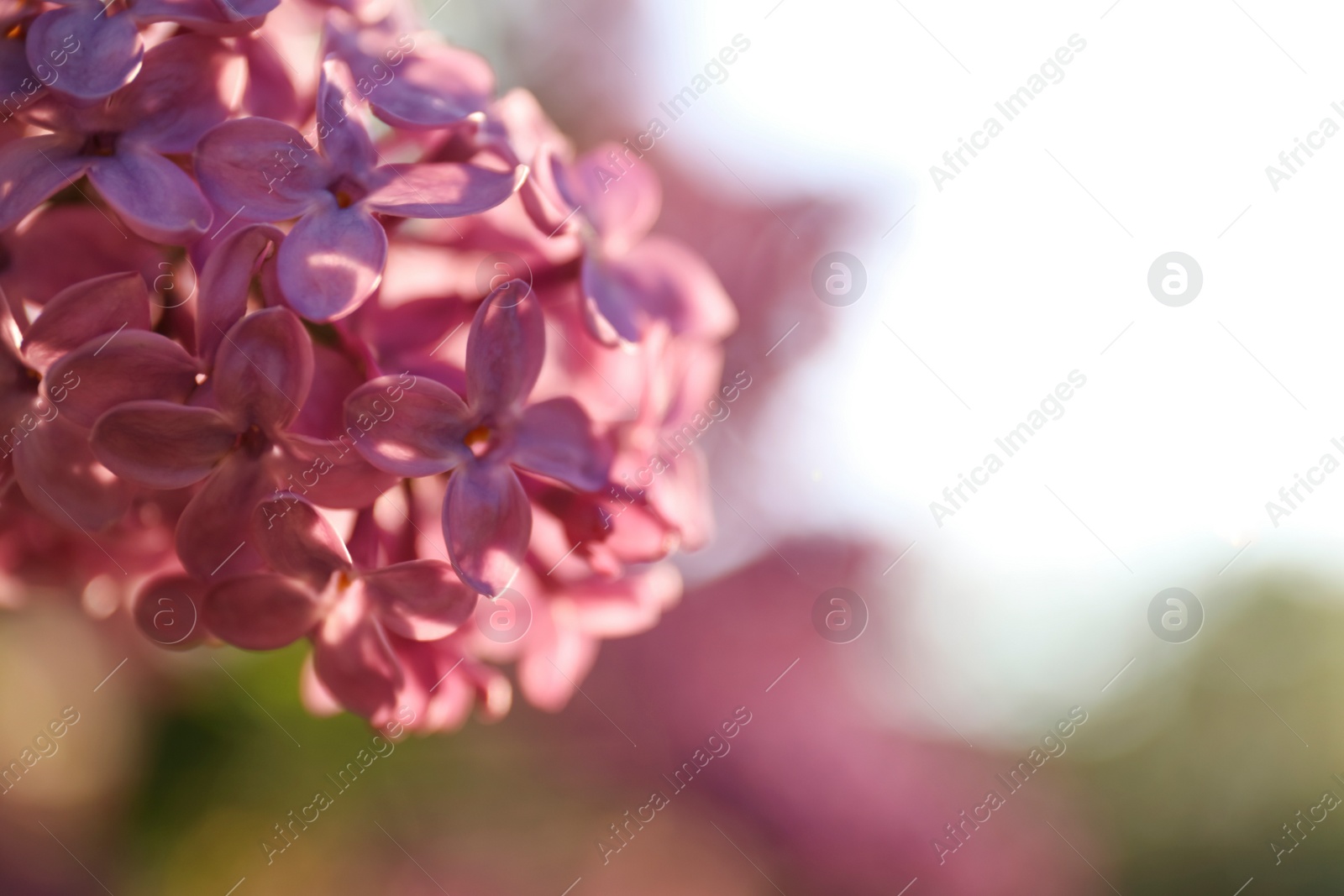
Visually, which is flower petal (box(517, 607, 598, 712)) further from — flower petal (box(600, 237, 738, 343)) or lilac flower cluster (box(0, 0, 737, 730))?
flower petal (box(600, 237, 738, 343))

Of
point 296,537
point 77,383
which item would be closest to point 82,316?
point 77,383

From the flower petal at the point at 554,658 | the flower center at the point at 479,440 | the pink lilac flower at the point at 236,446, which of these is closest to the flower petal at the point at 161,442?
the pink lilac flower at the point at 236,446

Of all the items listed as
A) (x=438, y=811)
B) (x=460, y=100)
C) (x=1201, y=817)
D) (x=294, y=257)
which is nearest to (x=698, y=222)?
(x=460, y=100)

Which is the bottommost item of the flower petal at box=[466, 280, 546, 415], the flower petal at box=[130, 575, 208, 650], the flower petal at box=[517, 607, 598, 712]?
the flower petal at box=[130, 575, 208, 650]

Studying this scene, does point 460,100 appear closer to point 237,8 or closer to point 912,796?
point 237,8

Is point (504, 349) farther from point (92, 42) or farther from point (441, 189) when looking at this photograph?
point (92, 42)

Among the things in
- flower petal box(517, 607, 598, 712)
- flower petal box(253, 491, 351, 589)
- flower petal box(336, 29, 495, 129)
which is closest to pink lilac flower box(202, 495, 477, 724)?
flower petal box(253, 491, 351, 589)

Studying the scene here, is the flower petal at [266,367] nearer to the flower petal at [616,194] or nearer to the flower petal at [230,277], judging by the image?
the flower petal at [230,277]
